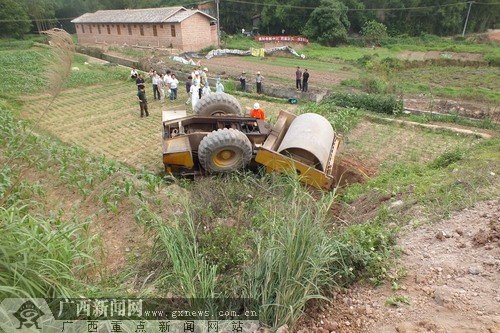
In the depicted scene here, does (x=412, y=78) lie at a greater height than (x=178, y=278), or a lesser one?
lesser

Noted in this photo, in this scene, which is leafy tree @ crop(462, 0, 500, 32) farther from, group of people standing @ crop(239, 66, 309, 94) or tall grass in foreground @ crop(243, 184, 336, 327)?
tall grass in foreground @ crop(243, 184, 336, 327)

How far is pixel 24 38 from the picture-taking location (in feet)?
134

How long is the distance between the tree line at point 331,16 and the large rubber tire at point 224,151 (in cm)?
3551

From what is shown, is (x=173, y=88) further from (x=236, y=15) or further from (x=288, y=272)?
(x=236, y=15)

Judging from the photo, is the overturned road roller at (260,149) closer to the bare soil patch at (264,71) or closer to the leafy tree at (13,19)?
the bare soil patch at (264,71)

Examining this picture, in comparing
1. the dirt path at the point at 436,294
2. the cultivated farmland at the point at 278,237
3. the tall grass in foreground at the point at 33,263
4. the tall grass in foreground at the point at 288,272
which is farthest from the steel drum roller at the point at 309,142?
the tall grass in foreground at the point at 33,263

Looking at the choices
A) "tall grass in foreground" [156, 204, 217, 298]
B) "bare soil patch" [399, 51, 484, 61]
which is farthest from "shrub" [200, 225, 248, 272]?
"bare soil patch" [399, 51, 484, 61]

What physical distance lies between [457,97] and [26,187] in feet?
59.6

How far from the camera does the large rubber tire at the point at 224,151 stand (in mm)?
6695

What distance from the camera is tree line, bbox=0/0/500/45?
128 ft

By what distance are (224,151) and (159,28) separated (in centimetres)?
2833

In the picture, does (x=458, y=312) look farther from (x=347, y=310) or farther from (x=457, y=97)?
(x=457, y=97)

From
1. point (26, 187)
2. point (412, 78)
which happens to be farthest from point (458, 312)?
point (412, 78)

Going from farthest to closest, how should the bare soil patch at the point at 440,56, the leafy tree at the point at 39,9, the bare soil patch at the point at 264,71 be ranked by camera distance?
the leafy tree at the point at 39,9 < the bare soil patch at the point at 440,56 < the bare soil patch at the point at 264,71
